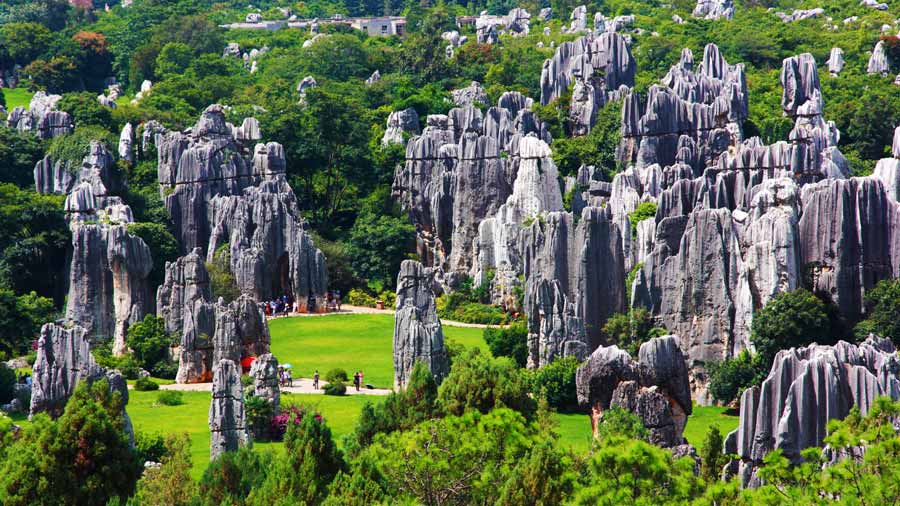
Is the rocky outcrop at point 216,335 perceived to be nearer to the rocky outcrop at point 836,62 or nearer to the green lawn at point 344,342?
the green lawn at point 344,342

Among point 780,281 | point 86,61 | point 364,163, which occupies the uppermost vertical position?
point 86,61

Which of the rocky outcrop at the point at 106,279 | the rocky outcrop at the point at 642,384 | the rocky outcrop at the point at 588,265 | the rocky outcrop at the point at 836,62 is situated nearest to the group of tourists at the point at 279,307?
the rocky outcrop at the point at 106,279

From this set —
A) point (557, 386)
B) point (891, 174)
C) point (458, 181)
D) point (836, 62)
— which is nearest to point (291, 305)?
point (458, 181)

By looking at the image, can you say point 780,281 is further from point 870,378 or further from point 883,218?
point 870,378

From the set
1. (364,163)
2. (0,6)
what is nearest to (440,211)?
(364,163)

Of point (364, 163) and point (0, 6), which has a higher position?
point (0, 6)

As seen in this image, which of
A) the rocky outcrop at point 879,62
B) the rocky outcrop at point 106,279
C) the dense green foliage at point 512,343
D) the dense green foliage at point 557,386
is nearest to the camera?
the dense green foliage at point 557,386
